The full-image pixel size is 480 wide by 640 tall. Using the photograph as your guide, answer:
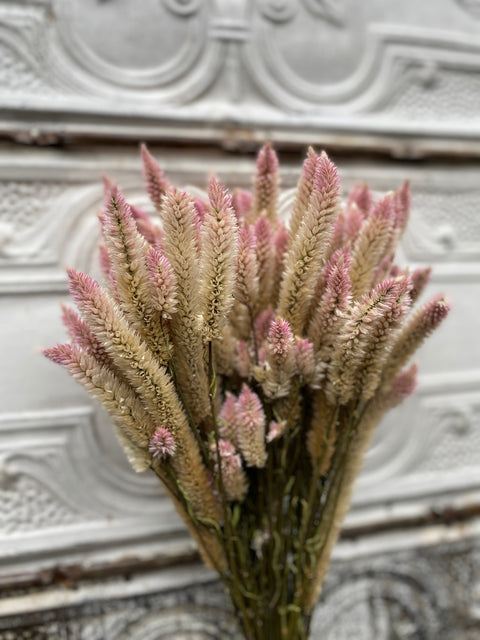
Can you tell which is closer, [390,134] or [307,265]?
[307,265]

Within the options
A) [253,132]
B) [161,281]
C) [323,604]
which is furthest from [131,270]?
[323,604]

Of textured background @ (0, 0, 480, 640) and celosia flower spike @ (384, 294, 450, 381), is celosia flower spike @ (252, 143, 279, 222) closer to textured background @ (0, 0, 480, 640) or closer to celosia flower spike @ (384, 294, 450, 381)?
textured background @ (0, 0, 480, 640)

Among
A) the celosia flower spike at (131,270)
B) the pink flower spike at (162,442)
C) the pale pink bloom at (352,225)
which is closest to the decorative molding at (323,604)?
the pink flower spike at (162,442)

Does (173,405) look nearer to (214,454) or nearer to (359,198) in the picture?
(214,454)

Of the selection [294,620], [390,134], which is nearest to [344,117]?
[390,134]

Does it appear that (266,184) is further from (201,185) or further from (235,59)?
(235,59)

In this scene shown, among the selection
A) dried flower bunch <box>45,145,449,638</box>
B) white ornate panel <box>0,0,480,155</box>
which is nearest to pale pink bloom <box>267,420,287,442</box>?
dried flower bunch <box>45,145,449,638</box>
